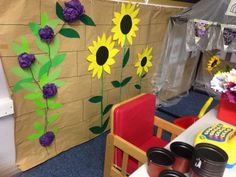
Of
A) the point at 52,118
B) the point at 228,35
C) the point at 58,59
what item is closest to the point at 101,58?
the point at 58,59

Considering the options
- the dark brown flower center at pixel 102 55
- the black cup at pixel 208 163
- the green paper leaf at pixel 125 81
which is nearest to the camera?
the black cup at pixel 208 163

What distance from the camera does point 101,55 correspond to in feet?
5.93

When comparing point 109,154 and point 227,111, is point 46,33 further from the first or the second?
point 227,111

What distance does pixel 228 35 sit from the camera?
192 cm

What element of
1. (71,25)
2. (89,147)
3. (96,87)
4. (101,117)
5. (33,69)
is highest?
(71,25)

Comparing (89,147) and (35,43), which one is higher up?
(35,43)

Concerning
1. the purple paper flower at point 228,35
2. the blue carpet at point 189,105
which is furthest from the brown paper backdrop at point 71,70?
the blue carpet at point 189,105

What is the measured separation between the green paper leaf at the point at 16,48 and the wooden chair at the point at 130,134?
2.20ft

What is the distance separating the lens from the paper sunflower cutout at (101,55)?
1.74 meters

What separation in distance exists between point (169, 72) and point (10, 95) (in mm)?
1902

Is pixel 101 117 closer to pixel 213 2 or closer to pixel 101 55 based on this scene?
pixel 101 55

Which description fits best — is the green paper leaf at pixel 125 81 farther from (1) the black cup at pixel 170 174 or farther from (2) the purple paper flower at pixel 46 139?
(1) the black cup at pixel 170 174

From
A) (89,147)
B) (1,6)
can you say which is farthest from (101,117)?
(1,6)

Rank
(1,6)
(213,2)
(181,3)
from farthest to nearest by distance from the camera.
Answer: (181,3) → (213,2) → (1,6)
